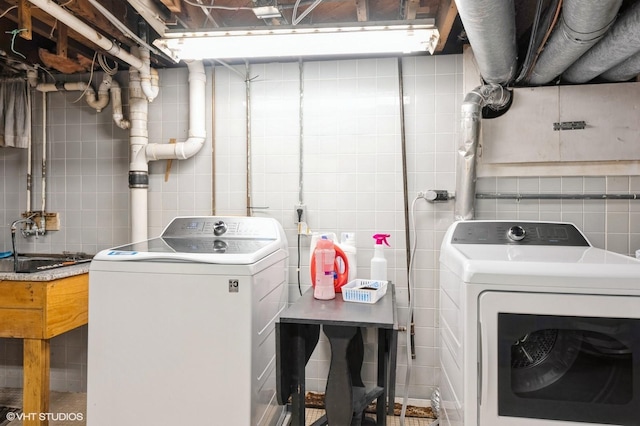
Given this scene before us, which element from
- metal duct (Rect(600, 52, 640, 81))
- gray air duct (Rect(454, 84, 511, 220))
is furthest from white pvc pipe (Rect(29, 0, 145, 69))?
metal duct (Rect(600, 52, 640, 81))

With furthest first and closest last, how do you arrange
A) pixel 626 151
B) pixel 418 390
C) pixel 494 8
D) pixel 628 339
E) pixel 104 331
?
pixel 418 390, pixel 626 151, pixel 104 331, pixel 494 8, pixel 628 339

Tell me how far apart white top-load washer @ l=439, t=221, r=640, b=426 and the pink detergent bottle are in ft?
2.27

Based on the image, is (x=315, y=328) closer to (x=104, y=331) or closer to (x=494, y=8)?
(x=104, y=331)

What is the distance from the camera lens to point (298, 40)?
6.40 ft

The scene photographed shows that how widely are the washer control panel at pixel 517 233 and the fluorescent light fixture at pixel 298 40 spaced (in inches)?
39.6

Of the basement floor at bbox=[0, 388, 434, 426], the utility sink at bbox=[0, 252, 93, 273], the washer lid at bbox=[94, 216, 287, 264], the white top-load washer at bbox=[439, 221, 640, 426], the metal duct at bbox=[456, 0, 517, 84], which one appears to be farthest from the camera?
the utility sink at bbox=[0, 252, 93, 273]

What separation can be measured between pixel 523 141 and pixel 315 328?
5.70 feet

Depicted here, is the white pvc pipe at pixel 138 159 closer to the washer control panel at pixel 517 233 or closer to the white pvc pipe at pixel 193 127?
the white pvc pipe at pixel 193 127

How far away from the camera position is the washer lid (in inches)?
65.1

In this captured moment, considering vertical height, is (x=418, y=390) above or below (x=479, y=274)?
below

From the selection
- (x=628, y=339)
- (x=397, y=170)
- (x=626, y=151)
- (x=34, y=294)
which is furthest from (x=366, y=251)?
(x=34, y=294)

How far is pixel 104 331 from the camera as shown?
1.67 metres

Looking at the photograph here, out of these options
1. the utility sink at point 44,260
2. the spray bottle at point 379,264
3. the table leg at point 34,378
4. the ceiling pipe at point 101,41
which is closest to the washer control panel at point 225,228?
the spray bottle at point 379,264

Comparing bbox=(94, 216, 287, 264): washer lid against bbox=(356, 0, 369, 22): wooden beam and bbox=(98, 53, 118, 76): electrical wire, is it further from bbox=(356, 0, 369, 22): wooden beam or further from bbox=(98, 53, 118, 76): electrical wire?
bbox=(356, 0, 369, 22): wooden beam
